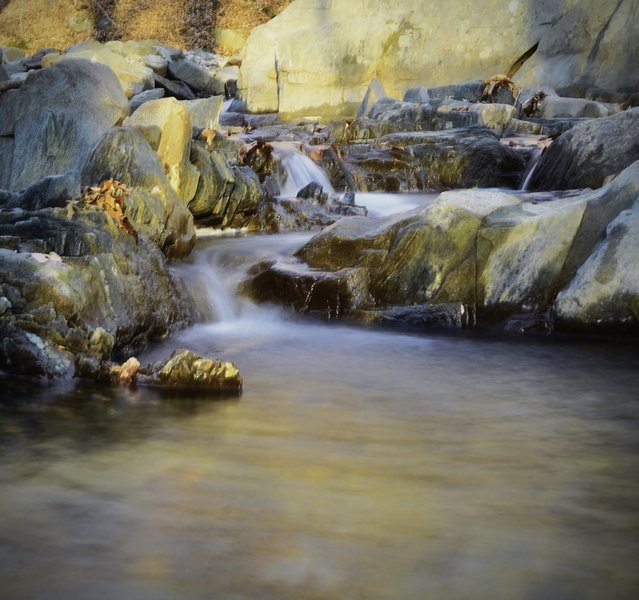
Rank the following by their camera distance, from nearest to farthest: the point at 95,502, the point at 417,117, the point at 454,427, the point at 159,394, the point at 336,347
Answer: the point at 95,502
the point at 454,427
the point at 159,394
the point at 336,347
the point at 417,117

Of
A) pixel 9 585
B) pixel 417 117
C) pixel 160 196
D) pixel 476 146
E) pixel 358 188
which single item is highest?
pixel 417 117

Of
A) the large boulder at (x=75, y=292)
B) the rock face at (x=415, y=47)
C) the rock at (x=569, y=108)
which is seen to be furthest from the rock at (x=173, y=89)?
the large boulder at (x=75, y=292)

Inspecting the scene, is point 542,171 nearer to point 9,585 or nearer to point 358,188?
point 358,188

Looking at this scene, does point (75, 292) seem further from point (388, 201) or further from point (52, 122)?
point (388, 201)

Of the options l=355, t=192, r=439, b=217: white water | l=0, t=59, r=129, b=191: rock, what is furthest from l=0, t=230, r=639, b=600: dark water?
l=355, t=192, r=439, b=217: white water

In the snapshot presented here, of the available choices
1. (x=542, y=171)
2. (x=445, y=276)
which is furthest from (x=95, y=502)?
(x=542, y=171)

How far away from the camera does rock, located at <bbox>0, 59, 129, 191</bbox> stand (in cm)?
876

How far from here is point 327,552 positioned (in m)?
2.76

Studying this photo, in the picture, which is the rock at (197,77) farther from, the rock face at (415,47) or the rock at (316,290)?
the rock at (316,290)

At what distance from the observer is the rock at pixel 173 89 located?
22047mm

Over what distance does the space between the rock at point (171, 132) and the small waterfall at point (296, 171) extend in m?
3.04

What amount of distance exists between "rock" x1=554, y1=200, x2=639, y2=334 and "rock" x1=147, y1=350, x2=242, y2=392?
2926 mm

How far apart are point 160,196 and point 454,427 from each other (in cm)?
405

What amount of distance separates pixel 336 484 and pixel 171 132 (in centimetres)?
575
